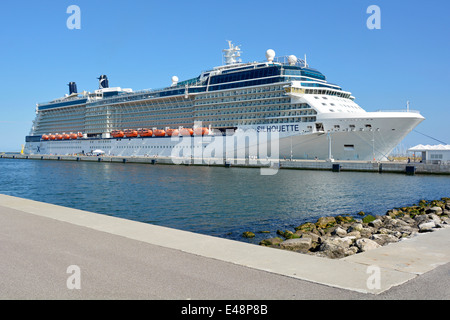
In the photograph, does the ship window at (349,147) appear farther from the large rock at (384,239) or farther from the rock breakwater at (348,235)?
the large rock at (384,239)

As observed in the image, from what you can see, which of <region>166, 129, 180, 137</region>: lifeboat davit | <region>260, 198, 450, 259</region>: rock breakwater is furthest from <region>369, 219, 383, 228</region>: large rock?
<region>166, 129, 180, 137</region>: lifeboat davit

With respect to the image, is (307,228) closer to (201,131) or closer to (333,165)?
(333,165)

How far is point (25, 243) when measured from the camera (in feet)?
Result: 28.3

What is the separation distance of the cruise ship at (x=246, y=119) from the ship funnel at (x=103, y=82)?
7143 mm

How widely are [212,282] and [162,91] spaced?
228 ft

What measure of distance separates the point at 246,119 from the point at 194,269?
1980 inches

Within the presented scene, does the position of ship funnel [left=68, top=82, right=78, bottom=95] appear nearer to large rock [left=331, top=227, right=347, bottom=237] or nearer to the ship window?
the ship window

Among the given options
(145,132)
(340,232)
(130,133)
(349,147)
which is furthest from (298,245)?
(130,133)

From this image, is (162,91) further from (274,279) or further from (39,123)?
(274,279)

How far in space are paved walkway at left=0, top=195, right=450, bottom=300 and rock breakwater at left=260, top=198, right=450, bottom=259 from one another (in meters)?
1.24

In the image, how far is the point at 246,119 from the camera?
5628 centimetres

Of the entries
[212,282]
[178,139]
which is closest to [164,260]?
[212,282]

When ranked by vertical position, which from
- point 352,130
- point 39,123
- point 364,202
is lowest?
point 364,202

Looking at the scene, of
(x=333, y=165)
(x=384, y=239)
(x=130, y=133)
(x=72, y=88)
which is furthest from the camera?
(x=72, y=88)
